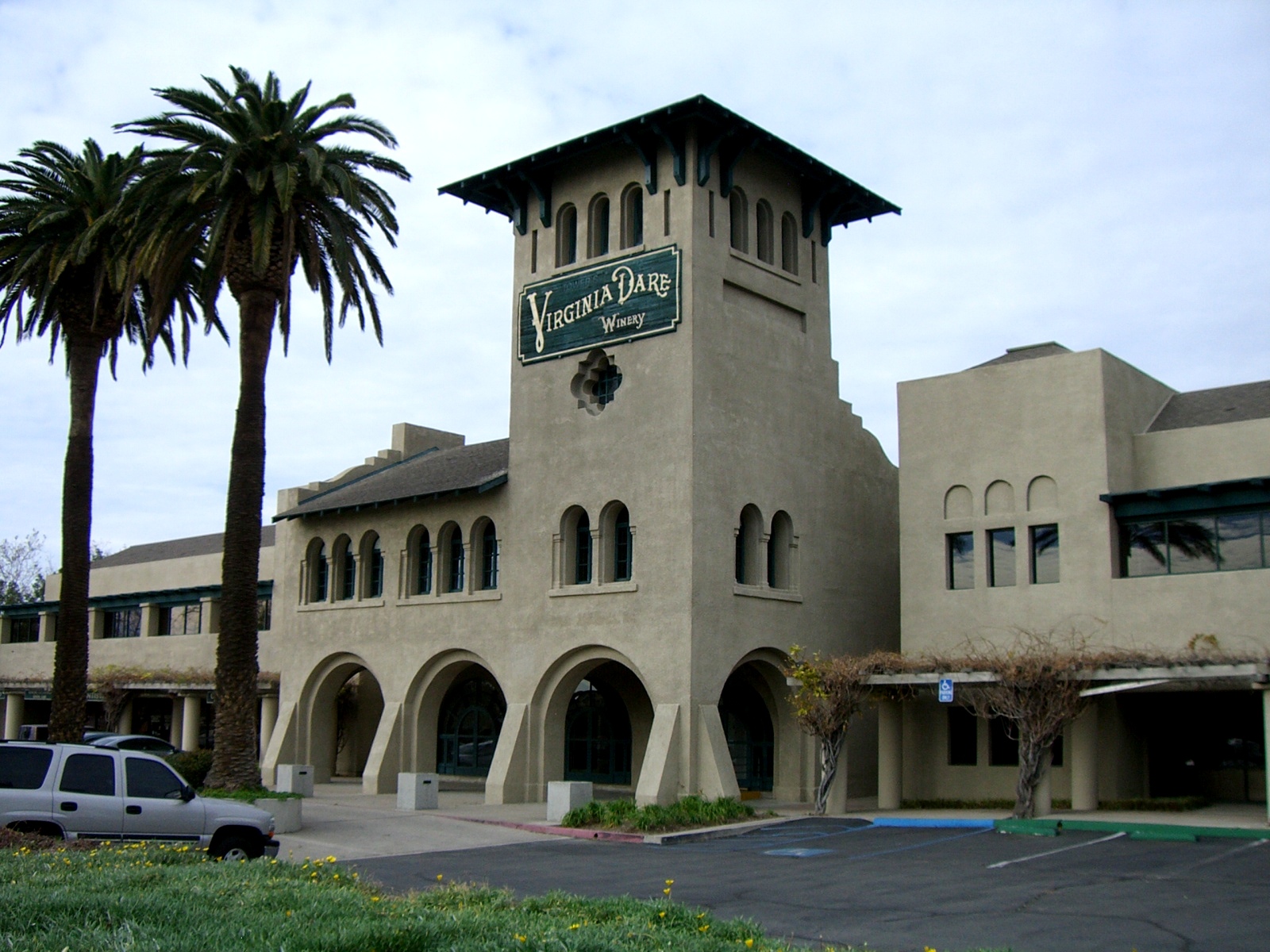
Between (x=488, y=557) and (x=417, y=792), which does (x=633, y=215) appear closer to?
(x=488, y=557)

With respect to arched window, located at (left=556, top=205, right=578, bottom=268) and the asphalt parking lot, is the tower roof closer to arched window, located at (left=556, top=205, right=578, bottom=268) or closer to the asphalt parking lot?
arched window, located at (left=556, top=205, right=578, bottom=268)

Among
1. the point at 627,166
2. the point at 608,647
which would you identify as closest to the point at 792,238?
the point at 627,166

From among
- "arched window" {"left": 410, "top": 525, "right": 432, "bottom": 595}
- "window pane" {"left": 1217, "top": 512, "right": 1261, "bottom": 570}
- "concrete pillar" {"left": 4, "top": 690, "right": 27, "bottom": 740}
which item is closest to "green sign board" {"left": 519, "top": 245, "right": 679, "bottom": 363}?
"arched window" {"left": 410, "top": 525, "right": 432, "bottom": 595}

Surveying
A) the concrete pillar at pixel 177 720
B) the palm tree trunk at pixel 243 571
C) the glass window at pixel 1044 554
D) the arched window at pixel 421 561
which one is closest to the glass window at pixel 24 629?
the concrete pillar at pixel 177 720

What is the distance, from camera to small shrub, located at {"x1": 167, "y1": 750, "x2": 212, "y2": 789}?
102 feet

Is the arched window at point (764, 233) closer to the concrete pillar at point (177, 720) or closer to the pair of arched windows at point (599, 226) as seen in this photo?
the pair of arched windows at point (599, 226)

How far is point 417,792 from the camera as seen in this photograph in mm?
29516

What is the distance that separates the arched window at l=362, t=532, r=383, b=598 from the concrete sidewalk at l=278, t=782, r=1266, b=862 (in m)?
6.82

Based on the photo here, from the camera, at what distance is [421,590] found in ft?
116

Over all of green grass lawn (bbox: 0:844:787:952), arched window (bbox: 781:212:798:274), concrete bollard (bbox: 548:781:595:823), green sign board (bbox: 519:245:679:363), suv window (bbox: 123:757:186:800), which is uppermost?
arched window (bbox: 781:212:798:274)

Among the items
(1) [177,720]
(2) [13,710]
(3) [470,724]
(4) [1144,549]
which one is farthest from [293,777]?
(2) [13,710]

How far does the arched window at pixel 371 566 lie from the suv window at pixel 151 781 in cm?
1860

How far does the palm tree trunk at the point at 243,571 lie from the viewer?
2539 centimetres

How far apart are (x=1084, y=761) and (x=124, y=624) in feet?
127
